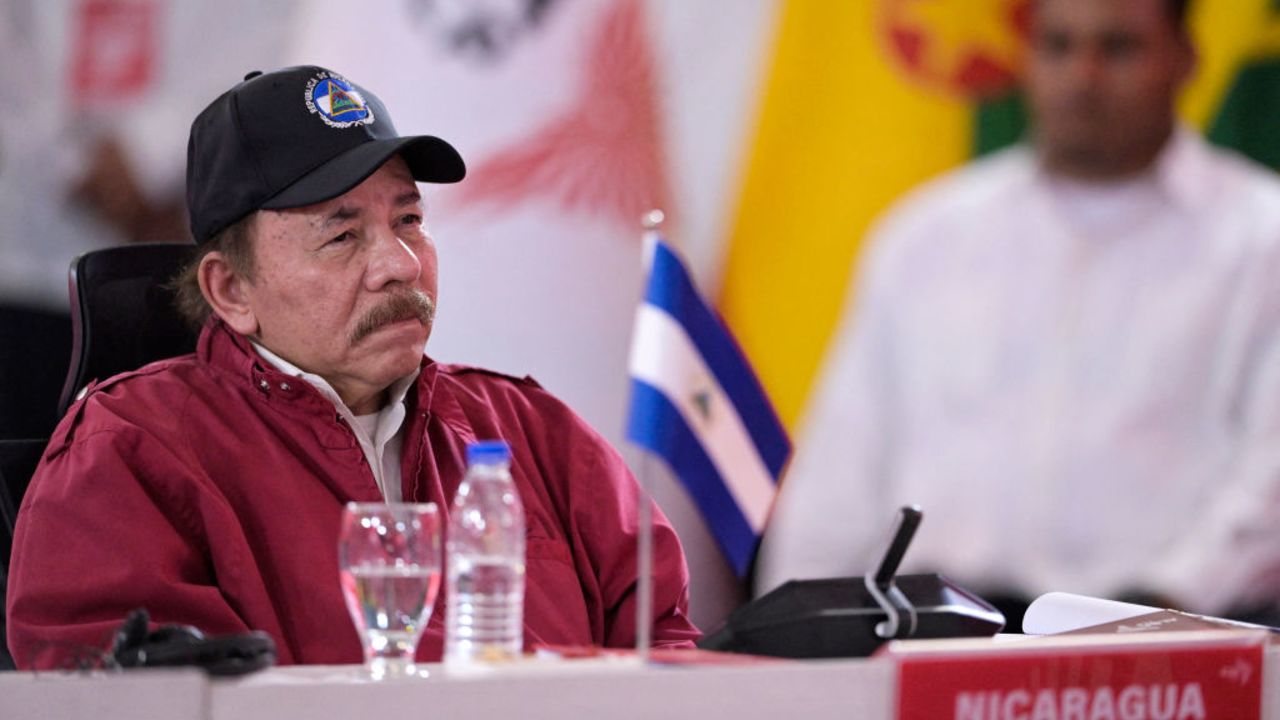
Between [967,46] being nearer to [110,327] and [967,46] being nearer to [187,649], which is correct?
[110,327]

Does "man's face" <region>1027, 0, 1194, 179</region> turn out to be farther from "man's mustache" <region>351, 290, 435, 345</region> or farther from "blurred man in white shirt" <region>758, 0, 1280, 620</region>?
"man's mustache" <region>351, 290, 435, 345</region>

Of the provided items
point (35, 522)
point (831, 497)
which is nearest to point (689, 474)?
point (35, 522)

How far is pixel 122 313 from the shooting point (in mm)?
1956

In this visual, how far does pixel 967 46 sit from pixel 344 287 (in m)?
1.99

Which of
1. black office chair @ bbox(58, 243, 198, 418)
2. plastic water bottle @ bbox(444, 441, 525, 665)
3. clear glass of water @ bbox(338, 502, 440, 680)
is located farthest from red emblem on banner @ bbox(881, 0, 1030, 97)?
clear glass of water @ bbox(338, 502, 440, 680)

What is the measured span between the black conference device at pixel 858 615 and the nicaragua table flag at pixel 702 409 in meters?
0.10

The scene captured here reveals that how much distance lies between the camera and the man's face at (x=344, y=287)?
6.07ft

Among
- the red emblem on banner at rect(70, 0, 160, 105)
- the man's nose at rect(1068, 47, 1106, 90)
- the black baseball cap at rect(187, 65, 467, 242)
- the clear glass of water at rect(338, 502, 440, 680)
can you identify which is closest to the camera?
the clear glass of water at rect(338, 502, 440, 680)

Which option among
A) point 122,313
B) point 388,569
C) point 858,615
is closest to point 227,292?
point 122,313

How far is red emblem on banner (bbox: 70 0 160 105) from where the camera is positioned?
348cm

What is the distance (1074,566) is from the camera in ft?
10.6

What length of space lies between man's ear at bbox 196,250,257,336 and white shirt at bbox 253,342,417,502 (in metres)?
0.04

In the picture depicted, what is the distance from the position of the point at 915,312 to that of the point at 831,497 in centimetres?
45

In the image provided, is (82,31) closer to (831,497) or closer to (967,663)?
(831,497)
